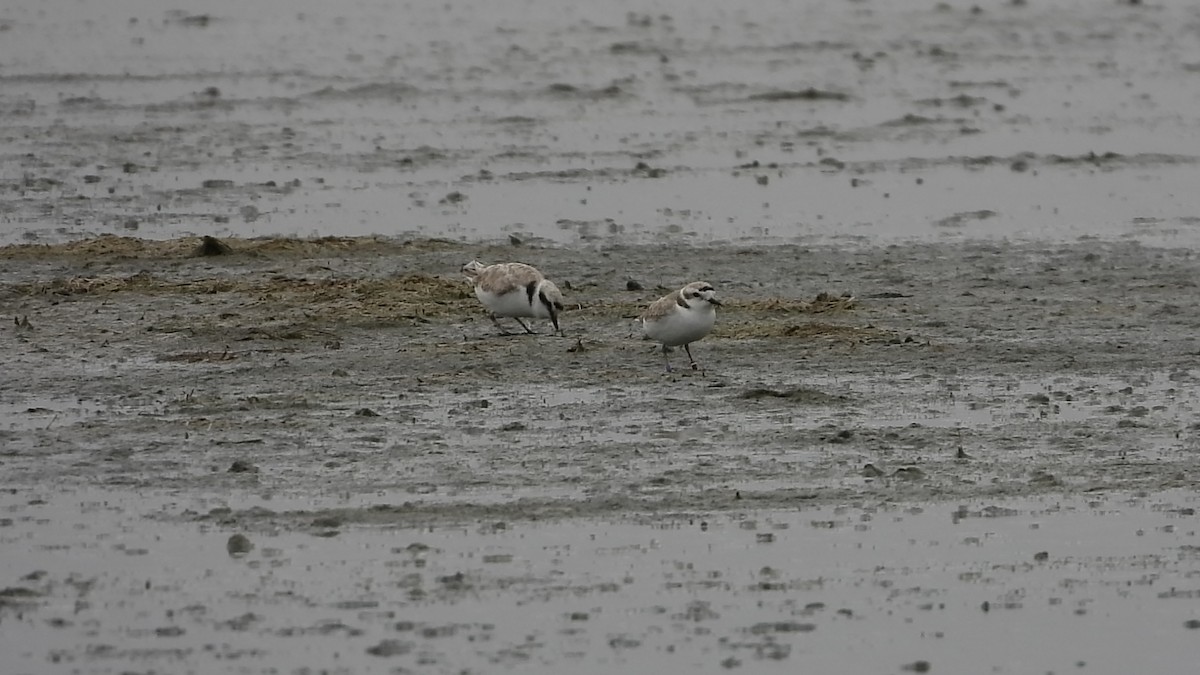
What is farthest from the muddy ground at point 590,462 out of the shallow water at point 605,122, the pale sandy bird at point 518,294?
the shallow water at point 605,122

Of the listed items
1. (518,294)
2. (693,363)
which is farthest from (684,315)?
(518,294)

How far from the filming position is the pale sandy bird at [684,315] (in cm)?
1334

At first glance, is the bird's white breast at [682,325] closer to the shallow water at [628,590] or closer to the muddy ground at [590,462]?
the muddy ground at [590,462]

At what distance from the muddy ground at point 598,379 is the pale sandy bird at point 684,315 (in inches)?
11.3

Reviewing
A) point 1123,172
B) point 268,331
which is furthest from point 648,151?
point 268,331

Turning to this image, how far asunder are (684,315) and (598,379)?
0.66 m

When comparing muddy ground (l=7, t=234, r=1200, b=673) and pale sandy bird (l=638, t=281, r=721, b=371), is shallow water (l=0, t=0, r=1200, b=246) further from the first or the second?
pale sandy bird (l=638, t=281, r=721, b=371)

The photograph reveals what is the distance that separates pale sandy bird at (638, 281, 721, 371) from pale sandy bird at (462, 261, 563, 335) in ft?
3.47

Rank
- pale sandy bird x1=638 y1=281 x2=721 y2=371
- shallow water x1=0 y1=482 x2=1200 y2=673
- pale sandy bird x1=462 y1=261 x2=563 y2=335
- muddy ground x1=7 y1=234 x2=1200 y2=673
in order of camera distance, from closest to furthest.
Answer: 1. shallow water x1=0 y1=482 x2=1200 y2=673
2. muddy ground x1=7 y1=234 x2=1200 y2=673
3. pale sandy bird x1=638 y1=281 x2=721 y2=371
4. pale sandy bird x1=462 y1=261 x2=563 y2=335

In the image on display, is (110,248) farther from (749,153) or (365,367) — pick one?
(749,153)

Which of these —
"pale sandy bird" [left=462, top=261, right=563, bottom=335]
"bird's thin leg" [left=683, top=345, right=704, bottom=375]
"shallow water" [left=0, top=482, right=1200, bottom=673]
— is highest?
"pale sandy bird" [left=462, top=261, right=563, bottom=335]

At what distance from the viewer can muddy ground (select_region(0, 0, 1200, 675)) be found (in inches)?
365

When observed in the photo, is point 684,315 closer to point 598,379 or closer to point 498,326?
point 598,379

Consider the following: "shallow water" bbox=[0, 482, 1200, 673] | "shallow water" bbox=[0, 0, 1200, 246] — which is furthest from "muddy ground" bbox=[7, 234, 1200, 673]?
"shallow water" bbox=[0, 0, 1200, 246]
